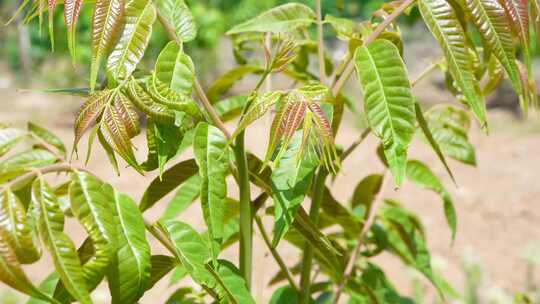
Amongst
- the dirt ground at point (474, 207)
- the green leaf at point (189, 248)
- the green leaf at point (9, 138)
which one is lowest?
the dirt ground at point (474, 207)

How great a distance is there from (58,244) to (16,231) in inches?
1.7

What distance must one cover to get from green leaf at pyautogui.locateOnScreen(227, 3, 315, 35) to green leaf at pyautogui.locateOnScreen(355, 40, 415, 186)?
0.19 m

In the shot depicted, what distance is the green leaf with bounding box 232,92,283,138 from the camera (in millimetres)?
772

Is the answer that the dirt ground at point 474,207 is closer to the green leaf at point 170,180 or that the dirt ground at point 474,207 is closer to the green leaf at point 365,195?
the green leaf at point 365,195

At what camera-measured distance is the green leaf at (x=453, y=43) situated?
849mm

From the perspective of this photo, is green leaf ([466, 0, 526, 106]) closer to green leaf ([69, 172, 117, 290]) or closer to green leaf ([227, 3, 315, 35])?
green leaf ([227, 3, 315, 35])

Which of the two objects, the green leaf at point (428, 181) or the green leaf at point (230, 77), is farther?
the green leaf at point (428, 181)

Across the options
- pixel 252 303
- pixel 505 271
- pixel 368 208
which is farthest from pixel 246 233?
pixel 505 271

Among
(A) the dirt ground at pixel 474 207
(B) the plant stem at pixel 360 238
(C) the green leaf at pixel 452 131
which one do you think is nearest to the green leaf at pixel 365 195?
(B) the plant stem at pixel 360 238

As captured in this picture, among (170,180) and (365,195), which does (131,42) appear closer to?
(170,180)

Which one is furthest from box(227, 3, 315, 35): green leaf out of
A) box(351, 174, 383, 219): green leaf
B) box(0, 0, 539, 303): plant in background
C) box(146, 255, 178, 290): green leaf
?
box(351, 174, 383, 219): green leaf

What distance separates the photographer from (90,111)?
801 mm

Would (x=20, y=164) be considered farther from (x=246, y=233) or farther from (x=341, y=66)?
(x=341, y=66)

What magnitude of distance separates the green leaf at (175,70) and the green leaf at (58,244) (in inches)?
7.5
